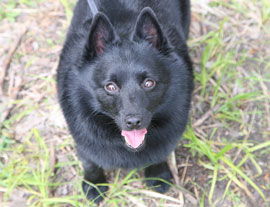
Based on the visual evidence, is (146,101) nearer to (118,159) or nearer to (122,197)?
(118,159)

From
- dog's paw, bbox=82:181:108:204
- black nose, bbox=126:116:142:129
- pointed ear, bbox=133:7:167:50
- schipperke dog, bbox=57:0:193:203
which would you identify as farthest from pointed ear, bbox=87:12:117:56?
dog's paw, bbox=82:181:108:204

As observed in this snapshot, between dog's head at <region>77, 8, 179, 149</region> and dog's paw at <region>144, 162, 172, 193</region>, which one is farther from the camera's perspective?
dog's paw at <region>144, 162, 172, 193</region>

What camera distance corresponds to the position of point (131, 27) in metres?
2.38

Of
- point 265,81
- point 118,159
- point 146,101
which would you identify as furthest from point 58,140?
point 265,81

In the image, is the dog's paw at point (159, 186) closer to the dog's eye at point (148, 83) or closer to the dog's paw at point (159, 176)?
the dog's paw at point (159, 176)

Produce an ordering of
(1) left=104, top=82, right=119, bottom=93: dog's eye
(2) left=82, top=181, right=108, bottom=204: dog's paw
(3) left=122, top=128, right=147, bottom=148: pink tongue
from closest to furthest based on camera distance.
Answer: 1. (1) left=104, top=82, right=119, bottom=93: dog's eye
2. (3) left=122, top=128, right=147, bottom=148: pink tongue
3. (2) left=82, top=181, right=108, bottom=204: dog's paw

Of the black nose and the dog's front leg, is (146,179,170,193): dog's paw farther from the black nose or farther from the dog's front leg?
the black nose

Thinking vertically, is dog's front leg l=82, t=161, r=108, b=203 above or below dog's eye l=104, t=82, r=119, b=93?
below

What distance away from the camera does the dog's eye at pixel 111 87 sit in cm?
207

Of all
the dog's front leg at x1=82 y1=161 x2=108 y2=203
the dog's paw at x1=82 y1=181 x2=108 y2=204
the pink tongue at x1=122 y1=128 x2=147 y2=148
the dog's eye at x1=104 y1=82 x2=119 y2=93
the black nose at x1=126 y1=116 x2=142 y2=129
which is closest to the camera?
the black nose at x1=126 y1=116 x2=142 y2=129

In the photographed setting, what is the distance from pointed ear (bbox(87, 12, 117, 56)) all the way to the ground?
1.28 meters

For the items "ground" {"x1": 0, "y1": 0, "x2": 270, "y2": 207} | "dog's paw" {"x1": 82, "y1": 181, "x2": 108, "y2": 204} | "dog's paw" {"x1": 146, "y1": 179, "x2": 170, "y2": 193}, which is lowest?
"dog's paw" {"x1": 82, "y1": 181, "x2": 108, "y2": 204}

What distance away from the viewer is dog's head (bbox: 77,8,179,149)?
2.02 m

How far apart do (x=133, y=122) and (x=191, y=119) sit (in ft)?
4.90
